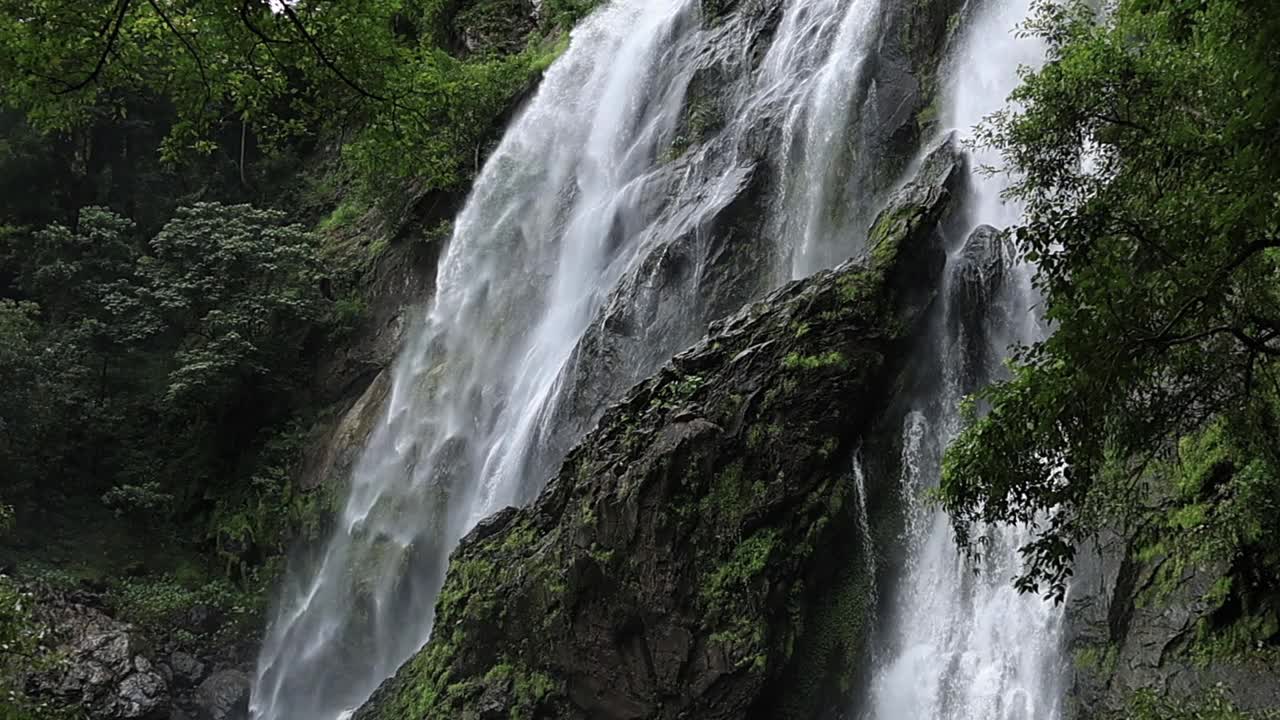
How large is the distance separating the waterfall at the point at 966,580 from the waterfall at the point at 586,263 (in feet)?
0.31

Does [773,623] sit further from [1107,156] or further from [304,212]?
[304,212]

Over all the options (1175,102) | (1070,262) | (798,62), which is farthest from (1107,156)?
(798,62)

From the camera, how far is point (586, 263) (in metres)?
16.5

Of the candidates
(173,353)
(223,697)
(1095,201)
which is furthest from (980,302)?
(173,353)

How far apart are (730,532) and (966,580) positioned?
7.74 feet

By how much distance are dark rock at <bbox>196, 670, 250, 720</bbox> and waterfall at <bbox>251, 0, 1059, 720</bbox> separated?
0.79 feet

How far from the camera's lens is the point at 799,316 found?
10688 millimetres

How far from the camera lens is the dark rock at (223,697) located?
1670 centimetres

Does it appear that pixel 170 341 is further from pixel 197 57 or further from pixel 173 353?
pixel 197 57

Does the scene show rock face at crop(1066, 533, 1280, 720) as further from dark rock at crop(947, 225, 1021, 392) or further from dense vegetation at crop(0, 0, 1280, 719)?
dark rock at crop(947, 225, 1021, 392)

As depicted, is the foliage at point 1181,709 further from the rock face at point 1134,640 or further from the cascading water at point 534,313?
the cascading water at point 534,313

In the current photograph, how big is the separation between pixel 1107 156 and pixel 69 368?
66.7ft

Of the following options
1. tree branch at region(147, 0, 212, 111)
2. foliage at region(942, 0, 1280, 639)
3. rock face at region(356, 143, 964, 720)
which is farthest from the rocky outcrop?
foliage at region(942, 0, 1280, 639)

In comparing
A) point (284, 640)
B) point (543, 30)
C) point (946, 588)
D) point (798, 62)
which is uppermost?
point (543, 30)
